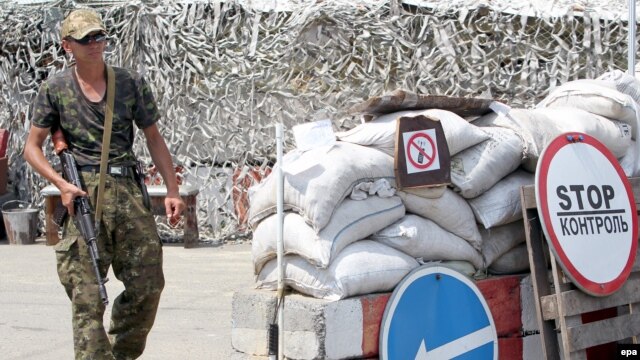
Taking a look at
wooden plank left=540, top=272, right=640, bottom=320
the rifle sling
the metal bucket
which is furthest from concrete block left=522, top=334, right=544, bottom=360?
the metal bucket

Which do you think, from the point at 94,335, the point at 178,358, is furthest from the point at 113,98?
the point at 178,358

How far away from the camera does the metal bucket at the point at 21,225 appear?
35.0ft

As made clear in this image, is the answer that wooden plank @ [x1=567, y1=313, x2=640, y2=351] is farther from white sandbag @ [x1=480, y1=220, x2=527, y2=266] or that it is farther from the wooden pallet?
white sandbag @ [x1=480, y1=220, x2=527, y2=266]

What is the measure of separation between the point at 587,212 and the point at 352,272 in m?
1.25

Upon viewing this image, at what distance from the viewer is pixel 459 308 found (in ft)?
14.5

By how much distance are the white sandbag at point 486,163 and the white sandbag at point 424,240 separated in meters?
0.25

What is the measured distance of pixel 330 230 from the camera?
4.16m

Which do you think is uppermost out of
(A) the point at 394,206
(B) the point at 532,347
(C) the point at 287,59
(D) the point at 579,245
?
(C) the point at 287,59

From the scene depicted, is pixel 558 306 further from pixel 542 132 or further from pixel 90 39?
pixel 90 39

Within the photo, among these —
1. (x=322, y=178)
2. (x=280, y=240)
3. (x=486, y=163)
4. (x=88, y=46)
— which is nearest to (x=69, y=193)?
(x=88, y=46)

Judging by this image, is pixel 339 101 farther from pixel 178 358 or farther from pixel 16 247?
pixel 178 358

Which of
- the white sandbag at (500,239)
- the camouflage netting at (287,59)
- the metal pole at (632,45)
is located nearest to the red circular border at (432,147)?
the white sandbag at (500,239)

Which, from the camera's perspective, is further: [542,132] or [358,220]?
[542,132]

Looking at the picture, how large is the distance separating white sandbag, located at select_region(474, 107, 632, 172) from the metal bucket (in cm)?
680
